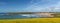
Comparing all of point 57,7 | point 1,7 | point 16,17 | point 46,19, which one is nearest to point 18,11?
point 16,17

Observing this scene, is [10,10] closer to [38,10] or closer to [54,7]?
[38,10]

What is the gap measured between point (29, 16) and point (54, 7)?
34 cm

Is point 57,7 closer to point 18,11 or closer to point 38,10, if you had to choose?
point 38,10

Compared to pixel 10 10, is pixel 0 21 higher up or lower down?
lower down

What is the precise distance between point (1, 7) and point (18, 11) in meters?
0.22

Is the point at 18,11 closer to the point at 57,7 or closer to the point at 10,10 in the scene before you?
the point at 10,10

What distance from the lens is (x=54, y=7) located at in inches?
79.8

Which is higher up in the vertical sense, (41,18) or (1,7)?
(1,7)

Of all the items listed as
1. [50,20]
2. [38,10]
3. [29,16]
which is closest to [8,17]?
[29,16]

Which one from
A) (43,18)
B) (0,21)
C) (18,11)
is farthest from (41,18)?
(0,21)

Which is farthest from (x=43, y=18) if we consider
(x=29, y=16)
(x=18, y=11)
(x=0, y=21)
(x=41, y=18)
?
(x=0, y=21)

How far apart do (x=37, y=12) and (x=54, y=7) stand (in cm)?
23

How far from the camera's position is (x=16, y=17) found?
2033mm

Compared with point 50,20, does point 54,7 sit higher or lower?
higher
